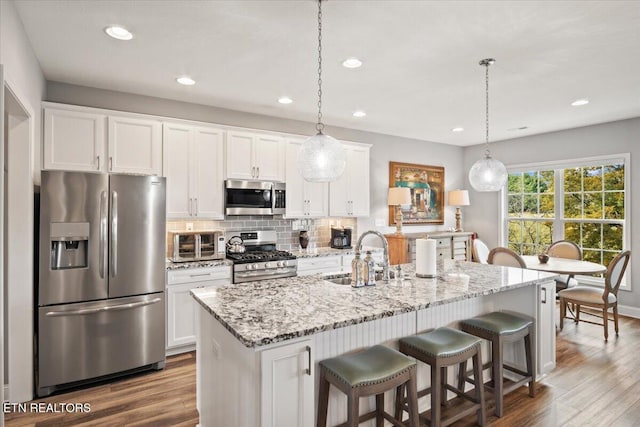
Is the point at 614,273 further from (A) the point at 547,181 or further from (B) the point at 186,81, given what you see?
(B) the point at 186,81

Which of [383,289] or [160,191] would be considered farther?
[160,191]

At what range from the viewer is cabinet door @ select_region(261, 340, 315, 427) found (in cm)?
159

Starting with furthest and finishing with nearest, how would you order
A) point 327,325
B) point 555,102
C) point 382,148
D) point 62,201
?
1. point 382,148
2. point 555,102
3. point 62,201
4. point 327,325

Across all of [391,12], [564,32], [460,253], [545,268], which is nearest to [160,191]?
[391,12]

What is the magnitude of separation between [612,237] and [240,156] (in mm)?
5228

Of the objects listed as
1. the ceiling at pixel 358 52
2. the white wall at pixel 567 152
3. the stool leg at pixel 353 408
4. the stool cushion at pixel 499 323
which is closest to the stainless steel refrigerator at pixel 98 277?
the ceiling at pixel 358 52

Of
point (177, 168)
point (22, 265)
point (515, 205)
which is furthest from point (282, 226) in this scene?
point (515, 205)

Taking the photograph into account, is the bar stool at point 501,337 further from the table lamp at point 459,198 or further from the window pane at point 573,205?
the table lamp at point 459,198

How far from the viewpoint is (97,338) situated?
9.82ft

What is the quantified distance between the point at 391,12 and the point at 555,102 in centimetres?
289

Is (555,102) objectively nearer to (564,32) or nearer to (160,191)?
(564,32)

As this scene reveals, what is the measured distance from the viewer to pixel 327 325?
165 cm

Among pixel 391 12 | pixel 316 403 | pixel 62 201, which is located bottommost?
pixel 316 403

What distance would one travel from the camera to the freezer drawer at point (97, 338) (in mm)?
2824
